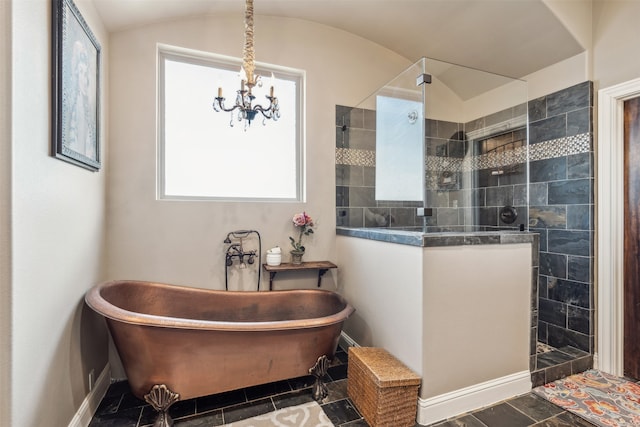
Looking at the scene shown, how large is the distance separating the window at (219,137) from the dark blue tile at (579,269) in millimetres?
2364

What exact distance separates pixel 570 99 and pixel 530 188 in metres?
0.78

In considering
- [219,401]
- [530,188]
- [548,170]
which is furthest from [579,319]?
[219,401]

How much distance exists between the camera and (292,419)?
176 centimetres

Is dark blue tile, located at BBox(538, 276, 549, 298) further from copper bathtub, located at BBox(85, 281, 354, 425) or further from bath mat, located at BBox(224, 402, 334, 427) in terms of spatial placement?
bath mat, located at BBox(224, 402, 334, 427)

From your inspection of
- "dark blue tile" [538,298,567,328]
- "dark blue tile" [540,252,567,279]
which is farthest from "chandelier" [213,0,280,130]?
"dark blue tile" [538,298,567,328]

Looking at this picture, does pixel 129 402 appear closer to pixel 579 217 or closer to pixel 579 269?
pixel 579 269

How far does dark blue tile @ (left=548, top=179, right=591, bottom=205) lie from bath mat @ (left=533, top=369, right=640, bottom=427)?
1.33 metres

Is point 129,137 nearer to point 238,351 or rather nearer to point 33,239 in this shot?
point 33,239

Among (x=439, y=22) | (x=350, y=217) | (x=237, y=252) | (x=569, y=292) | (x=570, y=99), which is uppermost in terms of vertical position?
(x=439, y=22)

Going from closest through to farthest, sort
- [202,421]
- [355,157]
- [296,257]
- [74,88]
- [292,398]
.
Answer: [74,88], [202,421], [292,398], [296,257], [355,157]

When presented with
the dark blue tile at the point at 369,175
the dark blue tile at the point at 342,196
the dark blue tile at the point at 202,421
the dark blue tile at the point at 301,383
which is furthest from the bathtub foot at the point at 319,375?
the dark blue tile at the point at 369,175

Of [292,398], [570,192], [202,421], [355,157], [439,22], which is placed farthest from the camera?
[355,157]

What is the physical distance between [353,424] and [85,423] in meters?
1.55

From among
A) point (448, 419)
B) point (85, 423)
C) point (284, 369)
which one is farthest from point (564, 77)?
point (85, 423)
